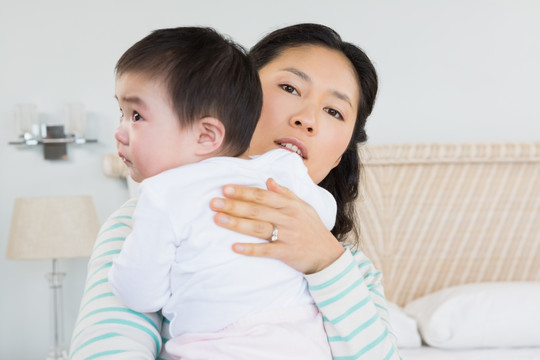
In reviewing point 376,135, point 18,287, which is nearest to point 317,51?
point 376,135

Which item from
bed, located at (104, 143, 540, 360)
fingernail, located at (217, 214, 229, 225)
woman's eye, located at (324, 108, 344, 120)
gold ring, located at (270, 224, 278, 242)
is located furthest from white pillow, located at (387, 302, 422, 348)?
fingernail, located at (217, 214, 229, 225)

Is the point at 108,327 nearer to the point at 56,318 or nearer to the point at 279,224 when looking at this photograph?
the point at 279,224

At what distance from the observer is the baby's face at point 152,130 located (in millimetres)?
983

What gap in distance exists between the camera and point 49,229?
116 inches

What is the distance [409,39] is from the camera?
3236 mm

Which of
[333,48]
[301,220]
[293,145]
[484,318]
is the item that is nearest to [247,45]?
[484,318]

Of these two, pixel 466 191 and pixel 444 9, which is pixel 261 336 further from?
pixel 444 9

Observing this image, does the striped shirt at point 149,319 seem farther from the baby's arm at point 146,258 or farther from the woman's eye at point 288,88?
the woman's eye at point 288,88

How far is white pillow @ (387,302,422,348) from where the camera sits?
2596mm

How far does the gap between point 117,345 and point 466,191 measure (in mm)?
2451

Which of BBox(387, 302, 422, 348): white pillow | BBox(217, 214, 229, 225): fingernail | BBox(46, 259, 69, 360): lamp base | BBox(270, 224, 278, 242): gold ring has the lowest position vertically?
BBox(46, 259, 69, 360): lamp base

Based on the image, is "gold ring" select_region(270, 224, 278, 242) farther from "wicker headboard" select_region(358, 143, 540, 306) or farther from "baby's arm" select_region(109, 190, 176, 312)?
"wicker headboard" select_region(358, 143, 540, 306)

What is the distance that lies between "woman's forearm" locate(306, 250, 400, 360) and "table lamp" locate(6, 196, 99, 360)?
Answer: 2.08 metres

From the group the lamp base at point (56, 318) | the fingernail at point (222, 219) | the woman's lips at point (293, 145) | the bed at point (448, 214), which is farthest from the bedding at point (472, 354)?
the fingernail at point (222, 219)
